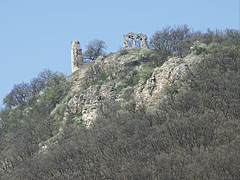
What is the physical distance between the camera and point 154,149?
153 ft

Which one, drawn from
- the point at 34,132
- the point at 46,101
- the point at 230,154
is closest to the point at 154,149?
the point at 230,154

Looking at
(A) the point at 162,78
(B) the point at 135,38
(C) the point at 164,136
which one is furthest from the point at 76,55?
(C) the point at 164,136

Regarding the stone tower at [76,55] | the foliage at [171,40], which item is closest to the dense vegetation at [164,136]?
the foliage at [171,40]

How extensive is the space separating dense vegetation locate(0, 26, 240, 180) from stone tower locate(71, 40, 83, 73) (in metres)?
20.1

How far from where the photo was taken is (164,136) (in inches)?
1890

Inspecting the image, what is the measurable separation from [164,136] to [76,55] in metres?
44.2

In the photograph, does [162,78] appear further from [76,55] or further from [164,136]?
[76,55]

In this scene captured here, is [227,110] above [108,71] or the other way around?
the other way around

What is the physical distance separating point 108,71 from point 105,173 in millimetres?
28059

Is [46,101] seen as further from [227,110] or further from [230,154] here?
[230,154]

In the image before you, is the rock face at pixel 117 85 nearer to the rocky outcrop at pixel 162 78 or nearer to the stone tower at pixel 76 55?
the rocky outcrop at pixel 162 78

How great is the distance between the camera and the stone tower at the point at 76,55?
88375mm

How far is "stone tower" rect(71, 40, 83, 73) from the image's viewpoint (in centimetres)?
8838

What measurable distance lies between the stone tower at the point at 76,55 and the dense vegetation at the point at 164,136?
2013 centimetres
